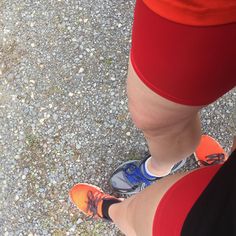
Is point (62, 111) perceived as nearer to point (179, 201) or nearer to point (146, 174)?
point (146, 174)

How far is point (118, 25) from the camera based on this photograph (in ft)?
6.34

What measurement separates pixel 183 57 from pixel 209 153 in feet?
3.06

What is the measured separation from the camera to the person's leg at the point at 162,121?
103 cm

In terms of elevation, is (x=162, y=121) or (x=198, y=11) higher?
(x=198, y=11)

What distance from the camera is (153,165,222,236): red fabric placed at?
90 cm

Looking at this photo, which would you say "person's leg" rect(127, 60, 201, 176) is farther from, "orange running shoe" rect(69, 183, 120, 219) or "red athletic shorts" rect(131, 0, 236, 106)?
"orange running shoe" rect(69, 183, 120, 219)

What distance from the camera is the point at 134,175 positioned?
174 cm

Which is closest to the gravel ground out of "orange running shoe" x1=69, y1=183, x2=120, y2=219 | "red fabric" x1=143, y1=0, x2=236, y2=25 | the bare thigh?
"orange running shoe" x1=69, y1=183, x2=120, y2=219

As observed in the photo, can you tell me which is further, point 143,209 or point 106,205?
point 106,205

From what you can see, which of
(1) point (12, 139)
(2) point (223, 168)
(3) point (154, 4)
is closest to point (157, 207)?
(2) point (223, 168)

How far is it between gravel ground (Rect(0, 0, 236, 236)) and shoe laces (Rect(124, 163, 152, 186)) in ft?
0.22

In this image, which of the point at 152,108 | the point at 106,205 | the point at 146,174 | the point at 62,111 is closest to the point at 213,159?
the point at 146,174

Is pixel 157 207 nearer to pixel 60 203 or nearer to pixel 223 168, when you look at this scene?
pixel 223 168

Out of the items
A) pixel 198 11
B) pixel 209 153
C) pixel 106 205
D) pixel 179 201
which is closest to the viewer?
pixel 198 11
